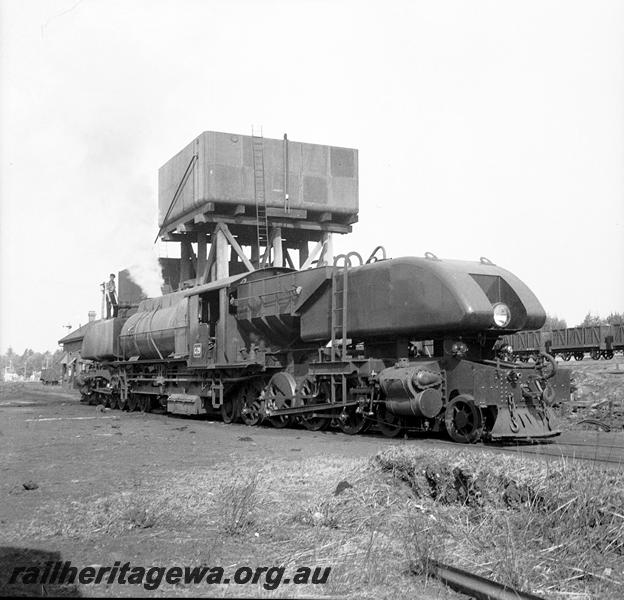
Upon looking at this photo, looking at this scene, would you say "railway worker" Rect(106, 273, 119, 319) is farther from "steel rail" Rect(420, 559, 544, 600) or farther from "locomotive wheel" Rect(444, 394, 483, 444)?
"steel rail" Rect(420, 559, 544, 600)

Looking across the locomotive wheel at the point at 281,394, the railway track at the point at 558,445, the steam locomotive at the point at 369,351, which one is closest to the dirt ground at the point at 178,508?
the railway track at the point at 558,445

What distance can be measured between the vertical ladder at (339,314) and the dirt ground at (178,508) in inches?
67.8

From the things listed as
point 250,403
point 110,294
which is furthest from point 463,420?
point 110,294

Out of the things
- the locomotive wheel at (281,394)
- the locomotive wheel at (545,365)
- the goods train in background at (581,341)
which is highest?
the goods train in background at (581,341)

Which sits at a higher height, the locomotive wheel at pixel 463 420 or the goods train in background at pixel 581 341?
the goods train in background at pixel 581 341

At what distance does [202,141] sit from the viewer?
93.8ft

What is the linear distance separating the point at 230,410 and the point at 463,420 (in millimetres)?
7163

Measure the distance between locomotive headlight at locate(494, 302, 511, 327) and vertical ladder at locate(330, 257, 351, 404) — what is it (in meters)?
2.75

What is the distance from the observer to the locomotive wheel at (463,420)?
10945 mm

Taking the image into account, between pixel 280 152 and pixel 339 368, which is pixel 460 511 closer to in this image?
pixel 339 368

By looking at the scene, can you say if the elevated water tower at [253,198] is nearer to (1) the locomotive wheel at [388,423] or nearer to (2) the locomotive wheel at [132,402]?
(2) the locomotive wheel at [132,402]

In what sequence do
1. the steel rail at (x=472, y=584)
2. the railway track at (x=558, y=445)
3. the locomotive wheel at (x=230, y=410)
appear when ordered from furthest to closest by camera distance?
the locomotive wheel at (x=230, y=410) → the railway track at (x=558, y=445) → the steel rail at (x=472, y=584)

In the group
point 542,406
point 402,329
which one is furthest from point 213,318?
point 542,406

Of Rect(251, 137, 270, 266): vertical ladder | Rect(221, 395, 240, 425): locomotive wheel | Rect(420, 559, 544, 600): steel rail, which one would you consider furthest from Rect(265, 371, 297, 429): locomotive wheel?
Rect(251, 137, 270, 266): vertical ladder
